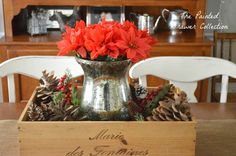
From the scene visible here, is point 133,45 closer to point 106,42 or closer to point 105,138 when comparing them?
point 106,42

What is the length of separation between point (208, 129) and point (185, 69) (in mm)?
397

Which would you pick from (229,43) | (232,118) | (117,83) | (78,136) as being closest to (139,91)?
(117,83)

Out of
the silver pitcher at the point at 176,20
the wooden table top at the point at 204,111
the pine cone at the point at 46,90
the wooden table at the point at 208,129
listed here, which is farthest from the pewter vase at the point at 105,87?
the silver pitcher at the point at 176,20

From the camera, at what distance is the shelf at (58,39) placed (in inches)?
84.3

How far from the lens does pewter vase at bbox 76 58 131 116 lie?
0.82 meters

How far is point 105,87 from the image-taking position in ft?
2.74

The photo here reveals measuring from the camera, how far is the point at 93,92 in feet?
2.77

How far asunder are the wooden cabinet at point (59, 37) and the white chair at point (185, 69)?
677 mm

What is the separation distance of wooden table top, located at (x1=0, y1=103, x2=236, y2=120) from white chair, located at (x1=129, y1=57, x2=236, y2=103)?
0.14 m

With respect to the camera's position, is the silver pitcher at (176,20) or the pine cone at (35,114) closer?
the pine cone at (35,114)

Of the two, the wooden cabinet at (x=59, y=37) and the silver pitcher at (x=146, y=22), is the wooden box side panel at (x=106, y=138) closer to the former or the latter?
the wooden cabinet at (x=59, y=37)

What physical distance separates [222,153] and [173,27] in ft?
5.13

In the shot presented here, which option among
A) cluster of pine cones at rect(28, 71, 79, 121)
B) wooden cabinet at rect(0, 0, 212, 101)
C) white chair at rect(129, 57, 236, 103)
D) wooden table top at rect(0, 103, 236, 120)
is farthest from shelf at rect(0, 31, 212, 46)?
cluster of pine cones at rect(28, 71, 79, 121)

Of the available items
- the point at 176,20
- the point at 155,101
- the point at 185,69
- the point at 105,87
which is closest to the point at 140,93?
the point at 155,101
